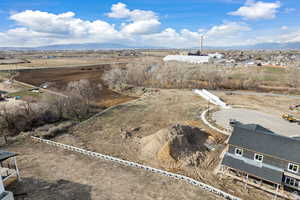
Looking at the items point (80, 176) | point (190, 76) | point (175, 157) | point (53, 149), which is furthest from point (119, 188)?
point (190, 76)

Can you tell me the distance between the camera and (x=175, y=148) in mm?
19172

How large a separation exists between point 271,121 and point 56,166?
3041cm

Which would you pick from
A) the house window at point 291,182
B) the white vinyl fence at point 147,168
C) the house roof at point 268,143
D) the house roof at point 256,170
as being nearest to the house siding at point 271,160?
the house roof at point 268,143

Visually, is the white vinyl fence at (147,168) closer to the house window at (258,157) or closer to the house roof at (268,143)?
the house window at (258,157)

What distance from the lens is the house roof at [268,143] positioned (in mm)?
13945

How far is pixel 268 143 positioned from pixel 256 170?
2434 millimetres

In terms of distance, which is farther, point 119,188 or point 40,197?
point 119,188

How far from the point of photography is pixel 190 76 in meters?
60.4

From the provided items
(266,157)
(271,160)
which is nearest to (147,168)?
(266,157)

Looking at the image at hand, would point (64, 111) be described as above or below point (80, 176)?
above

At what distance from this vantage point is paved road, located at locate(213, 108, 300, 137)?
82.5 ft

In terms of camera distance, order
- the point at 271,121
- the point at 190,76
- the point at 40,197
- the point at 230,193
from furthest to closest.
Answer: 1. the point at 190,76
2. the point at 271,121
3. the point at 230,193
4. the point at 40,197

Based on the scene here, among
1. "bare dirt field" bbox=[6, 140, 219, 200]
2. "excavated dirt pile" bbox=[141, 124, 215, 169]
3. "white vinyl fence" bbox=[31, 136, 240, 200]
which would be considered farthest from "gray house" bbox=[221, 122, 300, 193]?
"bare dirt field" bbox=[6, 140, 219, 200]

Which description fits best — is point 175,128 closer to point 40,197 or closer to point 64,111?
point 40,197
